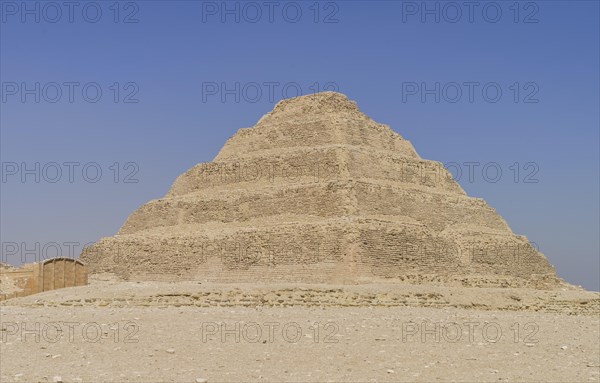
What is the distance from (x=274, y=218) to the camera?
38625 mm

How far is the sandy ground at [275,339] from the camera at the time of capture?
14102mm

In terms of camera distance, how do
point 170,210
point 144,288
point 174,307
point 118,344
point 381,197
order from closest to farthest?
1. point 118,344
2. point 174,307
3. point 144,288
4. point 381,197
5. point 170,210

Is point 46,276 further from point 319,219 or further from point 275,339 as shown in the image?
point 275,339

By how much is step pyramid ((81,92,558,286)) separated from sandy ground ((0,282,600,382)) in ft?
19.7

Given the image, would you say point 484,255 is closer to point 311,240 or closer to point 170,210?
point 311,240

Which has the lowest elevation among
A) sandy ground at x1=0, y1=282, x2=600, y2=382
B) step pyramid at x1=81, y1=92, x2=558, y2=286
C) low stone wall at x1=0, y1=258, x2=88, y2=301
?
sandy ground at x1=0, y1=282, x2=600, y2=382

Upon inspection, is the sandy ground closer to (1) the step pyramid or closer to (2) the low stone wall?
(2) the low stone wall

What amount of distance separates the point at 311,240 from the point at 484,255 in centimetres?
1075

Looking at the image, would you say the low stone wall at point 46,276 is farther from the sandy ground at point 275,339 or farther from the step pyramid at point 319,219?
the step pyramid at point 319,219

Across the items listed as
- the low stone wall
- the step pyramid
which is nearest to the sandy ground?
the low stone wall

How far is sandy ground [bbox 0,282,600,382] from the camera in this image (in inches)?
555

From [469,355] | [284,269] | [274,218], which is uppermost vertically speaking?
[274,218]

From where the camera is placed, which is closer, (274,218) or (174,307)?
(174,307)

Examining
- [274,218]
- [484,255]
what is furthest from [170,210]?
[484,255]
